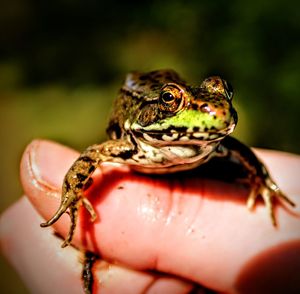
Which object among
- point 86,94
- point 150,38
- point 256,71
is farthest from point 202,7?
point 86,94

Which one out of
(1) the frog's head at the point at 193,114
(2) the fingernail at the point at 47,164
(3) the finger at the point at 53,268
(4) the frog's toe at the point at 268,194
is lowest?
(3) the finger at the point at 53,268

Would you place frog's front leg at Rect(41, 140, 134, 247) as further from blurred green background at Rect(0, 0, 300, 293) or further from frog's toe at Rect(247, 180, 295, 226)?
blurred green background at Rect(0, 0, 300, 293)

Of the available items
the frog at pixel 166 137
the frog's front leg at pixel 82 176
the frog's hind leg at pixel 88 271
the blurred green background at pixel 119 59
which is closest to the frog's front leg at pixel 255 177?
the frog at pixel 166 137

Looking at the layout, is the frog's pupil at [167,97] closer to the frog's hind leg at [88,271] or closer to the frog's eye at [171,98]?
the frog's eye at [171,98]

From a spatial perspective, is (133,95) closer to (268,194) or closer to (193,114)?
(193,114)

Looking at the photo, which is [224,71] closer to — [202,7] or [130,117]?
[202,7]
